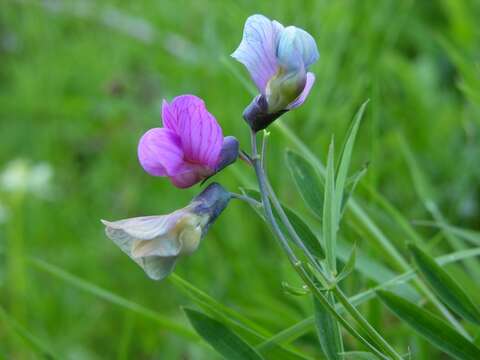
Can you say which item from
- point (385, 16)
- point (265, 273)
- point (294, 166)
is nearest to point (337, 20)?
point (385, 16)

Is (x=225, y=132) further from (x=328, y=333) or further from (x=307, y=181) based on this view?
(x=328, y=333)

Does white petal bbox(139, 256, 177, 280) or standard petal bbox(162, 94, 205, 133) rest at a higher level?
standard petal bbox(162, 94, 205, 133)

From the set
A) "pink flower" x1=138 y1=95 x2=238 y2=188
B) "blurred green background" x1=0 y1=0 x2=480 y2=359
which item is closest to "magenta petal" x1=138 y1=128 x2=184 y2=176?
"pink flower" x1=138 y1=95 x2=238 y2=188

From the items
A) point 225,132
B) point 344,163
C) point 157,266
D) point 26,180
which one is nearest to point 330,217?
point 344,163

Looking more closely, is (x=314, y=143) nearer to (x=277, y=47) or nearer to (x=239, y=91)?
(x=239, y=91)

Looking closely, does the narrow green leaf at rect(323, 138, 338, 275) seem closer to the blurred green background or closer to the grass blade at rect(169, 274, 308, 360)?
the grass blade at rect(169, 274, 308, 360)
